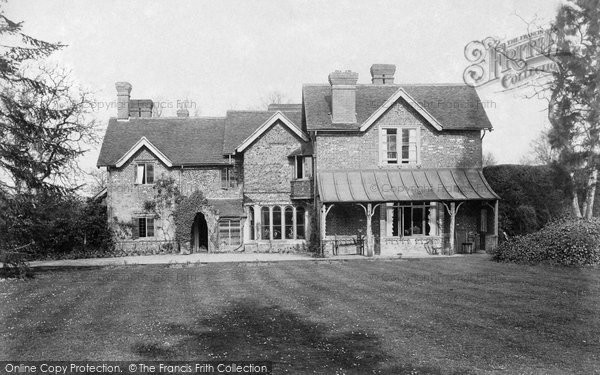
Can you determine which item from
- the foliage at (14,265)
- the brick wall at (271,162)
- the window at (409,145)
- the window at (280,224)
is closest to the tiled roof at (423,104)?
the window at (409,145)

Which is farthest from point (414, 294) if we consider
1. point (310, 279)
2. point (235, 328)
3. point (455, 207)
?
point (455, 207)

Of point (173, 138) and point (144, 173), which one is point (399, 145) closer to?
point (173, 138)

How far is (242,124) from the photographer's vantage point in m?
31.5

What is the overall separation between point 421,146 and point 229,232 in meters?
11.4

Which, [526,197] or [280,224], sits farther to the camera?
[280,224]

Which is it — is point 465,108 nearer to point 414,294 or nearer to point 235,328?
point 414,294

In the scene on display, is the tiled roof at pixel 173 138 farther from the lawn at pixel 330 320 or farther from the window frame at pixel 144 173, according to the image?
the lawn at pixel 330 320

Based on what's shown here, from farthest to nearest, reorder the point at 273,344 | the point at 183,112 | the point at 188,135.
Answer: the point at 183,112 < the point at 188,135 < the point at 273,344

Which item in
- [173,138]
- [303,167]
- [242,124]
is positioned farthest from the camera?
[173,138]

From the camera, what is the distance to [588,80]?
1603cm

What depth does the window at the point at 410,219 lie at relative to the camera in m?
25.5

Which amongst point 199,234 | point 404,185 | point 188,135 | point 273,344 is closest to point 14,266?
point 273,344

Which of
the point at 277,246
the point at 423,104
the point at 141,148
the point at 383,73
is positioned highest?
the point at 383,73

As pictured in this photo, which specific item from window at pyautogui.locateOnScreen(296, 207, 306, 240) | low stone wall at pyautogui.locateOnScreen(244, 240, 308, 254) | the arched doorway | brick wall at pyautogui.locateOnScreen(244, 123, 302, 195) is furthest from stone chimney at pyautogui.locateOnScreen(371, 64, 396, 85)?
the arched doorway
